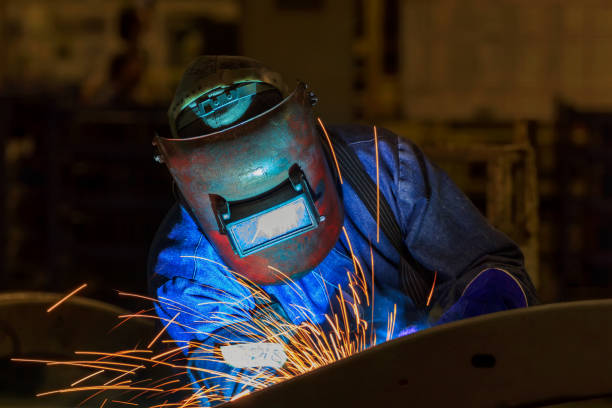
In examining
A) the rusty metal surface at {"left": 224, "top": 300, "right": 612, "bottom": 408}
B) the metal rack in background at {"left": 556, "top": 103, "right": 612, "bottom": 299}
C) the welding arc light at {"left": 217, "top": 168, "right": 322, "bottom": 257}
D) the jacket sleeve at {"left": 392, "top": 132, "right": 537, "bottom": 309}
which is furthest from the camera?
the metal rack in background at {"left": 556, "top": 103, "right": 612, "bottom": 299}

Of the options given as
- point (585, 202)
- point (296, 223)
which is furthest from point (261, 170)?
point (585, 202)

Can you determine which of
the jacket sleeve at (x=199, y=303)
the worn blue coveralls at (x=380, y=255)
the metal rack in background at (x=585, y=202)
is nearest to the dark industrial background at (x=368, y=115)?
the metal rack in background at (x=585, y=202)

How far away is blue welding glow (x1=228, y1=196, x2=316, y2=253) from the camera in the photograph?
1.54m

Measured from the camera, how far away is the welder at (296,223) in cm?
155

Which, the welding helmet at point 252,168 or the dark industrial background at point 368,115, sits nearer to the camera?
the welding helmet at point 252,168

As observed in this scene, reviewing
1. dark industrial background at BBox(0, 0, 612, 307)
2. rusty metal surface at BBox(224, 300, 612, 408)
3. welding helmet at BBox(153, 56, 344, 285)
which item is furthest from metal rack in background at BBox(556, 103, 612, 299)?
rusty metal surface at BBox(224, 300, 612, 408)

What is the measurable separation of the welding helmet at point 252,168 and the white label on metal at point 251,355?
0.16 m

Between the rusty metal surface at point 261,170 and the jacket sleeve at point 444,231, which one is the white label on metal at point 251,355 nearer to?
the rusty metal surface at point 261,170

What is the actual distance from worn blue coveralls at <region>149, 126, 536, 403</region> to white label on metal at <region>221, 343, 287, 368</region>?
0.02 meters

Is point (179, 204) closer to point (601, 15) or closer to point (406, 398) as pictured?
point (406, 398)

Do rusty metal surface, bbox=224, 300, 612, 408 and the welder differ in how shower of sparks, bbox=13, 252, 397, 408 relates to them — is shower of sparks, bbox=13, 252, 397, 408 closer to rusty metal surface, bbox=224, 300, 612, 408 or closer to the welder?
the welder

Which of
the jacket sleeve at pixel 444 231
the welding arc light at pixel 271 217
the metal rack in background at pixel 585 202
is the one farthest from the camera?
the metal rack in background at pixel 585 202

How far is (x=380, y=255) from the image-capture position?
1863 mm

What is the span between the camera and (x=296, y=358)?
1.67 m
